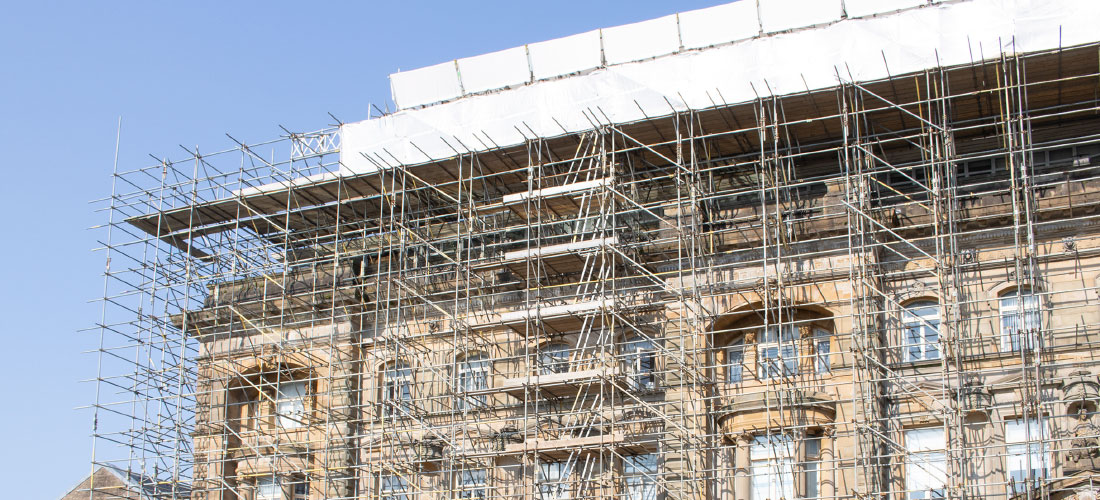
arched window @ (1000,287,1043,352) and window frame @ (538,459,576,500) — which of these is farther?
window frame @ (538,459,576,500)

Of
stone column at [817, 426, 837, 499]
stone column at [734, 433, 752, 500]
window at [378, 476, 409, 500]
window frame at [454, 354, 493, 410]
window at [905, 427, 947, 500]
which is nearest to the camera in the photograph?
window at [905, 427, 947, 500]

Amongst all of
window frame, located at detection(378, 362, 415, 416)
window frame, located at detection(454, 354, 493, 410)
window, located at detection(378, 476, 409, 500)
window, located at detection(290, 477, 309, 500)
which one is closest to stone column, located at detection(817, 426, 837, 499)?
window frame, located at detection(454, 354, 493, 410)

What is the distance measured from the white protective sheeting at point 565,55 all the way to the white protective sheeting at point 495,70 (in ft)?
1.16

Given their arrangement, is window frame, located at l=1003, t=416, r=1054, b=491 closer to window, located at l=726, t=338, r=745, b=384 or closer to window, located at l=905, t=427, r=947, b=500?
window, located at l=905, t=427, r=947, b=500

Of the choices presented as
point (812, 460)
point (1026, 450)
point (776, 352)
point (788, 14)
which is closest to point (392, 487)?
point (776, 352)

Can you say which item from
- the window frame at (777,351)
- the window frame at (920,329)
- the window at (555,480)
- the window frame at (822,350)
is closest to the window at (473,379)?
the window at (555,480)

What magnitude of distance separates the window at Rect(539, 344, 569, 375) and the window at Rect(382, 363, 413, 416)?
3.75 metres

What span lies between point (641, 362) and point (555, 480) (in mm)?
4002

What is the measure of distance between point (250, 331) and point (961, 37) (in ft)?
69.7

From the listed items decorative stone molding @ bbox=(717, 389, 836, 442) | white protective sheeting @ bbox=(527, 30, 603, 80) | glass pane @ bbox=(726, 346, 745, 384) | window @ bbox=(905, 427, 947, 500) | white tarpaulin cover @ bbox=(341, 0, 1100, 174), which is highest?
white protective sheeting @ bbox=(527, 30, 603, 80)

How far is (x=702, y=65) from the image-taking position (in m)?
38.2

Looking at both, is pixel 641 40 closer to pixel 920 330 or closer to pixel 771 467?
pixel 920 330

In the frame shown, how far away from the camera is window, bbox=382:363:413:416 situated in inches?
1532

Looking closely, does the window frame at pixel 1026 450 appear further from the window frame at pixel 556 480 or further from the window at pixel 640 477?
the window frame at pixel 556 480
